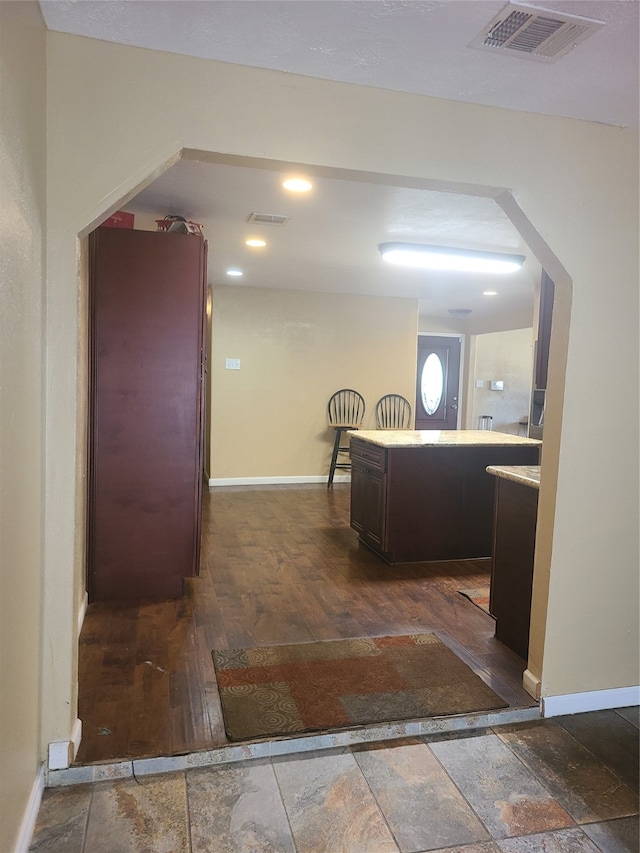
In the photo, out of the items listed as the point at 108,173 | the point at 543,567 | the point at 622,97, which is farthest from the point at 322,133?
the point at 543,567

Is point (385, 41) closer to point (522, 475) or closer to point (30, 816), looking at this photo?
point (522, 475)

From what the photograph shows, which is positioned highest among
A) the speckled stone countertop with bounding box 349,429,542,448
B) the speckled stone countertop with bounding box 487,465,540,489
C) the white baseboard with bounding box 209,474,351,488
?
the speckled stone countertop with bounding box 349,429,542,448

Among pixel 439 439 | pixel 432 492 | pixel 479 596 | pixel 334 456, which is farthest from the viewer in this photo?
→ pixel 334 456

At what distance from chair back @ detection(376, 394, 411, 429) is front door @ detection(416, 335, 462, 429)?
238 centimetres

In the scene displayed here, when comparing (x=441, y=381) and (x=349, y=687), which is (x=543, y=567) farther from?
(x=441, y=381)

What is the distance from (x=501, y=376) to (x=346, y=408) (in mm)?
3888

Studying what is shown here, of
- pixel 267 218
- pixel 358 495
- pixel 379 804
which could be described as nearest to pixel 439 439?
pixel 358 495

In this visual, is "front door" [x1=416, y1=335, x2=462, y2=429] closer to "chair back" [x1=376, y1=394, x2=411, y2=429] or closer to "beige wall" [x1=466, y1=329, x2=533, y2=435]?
"beige wall" [x1=466, y1=329, x2=533, y2=435]

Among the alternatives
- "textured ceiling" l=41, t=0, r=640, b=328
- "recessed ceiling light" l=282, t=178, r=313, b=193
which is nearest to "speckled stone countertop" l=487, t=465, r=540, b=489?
"textured ceiling" l=41, t=0, r=640, b=328

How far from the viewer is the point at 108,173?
1.79 meters

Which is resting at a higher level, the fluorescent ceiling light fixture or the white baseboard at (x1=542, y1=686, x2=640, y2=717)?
the fluorescent ceiling light fixture

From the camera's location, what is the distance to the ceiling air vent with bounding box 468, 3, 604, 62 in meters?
1.56

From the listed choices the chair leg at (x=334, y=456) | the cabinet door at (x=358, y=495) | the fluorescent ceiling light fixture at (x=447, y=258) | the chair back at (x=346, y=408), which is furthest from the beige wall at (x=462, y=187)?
the chair back at (x=346, y=408)

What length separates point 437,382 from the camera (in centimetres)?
958
